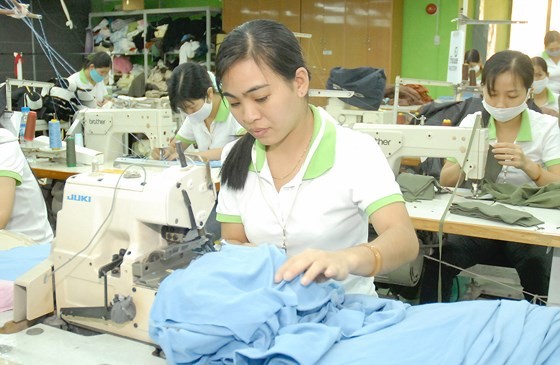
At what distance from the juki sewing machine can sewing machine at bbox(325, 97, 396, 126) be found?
3.69 ft

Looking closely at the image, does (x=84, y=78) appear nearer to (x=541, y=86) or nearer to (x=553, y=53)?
(x=541, y=86)

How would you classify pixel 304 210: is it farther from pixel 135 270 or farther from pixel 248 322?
pixel 248 322

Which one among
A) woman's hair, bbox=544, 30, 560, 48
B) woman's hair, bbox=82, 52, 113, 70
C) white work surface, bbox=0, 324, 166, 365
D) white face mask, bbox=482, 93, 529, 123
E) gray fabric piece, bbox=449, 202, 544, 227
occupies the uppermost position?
woman's hair, bbox=544, 30, 560, 48

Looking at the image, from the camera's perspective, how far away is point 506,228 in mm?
2205

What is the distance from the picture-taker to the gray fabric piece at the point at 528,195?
2463 millimetres

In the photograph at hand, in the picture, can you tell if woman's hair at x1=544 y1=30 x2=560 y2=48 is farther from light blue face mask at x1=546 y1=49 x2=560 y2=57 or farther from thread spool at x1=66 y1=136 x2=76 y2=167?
thread spool at x1=66 y1=136 x2=76 y2=167

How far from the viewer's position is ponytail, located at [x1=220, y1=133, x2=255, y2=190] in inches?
64.9

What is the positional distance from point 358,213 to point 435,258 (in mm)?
1213

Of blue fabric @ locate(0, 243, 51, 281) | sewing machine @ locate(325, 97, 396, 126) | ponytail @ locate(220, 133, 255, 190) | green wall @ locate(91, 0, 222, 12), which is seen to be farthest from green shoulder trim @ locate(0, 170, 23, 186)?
green wall @ locate(91, 0, 222, 12)

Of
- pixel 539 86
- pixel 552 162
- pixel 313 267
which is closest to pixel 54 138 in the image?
pixel 552 162

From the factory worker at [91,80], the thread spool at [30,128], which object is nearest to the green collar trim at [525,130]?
the thread spool at [30,128]

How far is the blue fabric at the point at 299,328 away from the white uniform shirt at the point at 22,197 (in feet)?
4.70

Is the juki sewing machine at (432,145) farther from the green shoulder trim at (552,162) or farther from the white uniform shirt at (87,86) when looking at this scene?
the white uniform shirt at (87,86)

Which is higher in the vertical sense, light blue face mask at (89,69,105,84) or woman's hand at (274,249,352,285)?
light blue face mask at (89,69,105,84)
